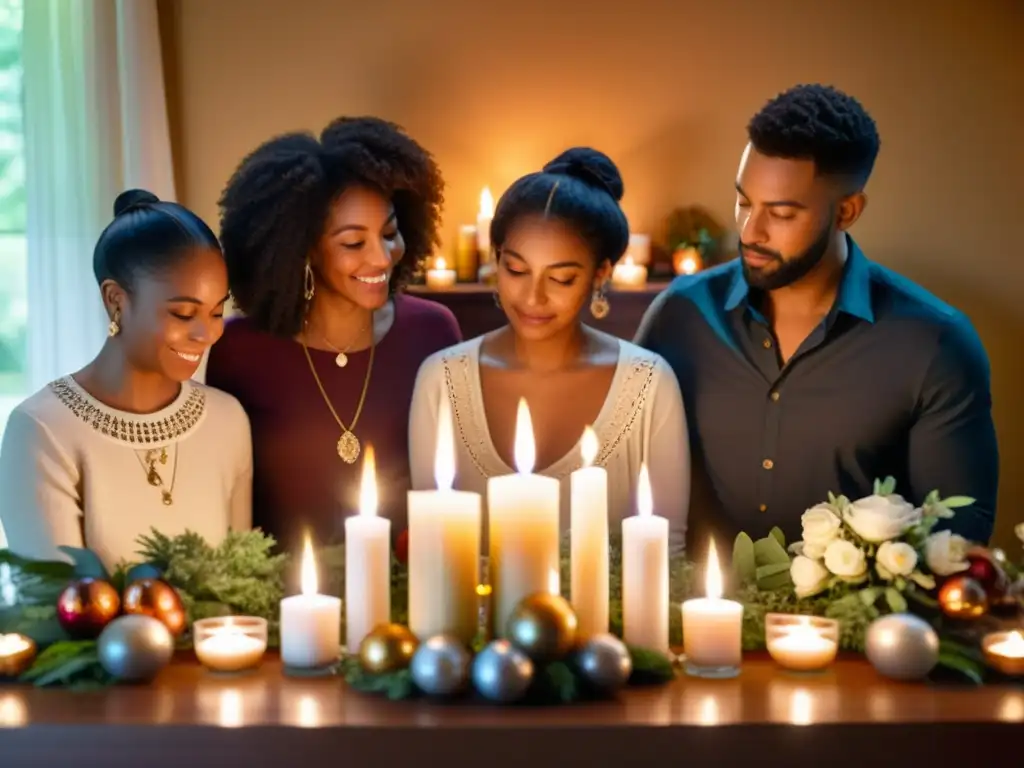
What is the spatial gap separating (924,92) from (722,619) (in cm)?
399

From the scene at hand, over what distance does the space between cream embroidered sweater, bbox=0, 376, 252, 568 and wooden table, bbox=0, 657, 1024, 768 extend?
591 millimetres

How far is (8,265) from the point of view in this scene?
499cm

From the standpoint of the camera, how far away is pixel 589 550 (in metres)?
1.62

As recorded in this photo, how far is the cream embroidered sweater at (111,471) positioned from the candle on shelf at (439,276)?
256 cm

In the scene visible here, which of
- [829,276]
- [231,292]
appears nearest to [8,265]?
[231,292]

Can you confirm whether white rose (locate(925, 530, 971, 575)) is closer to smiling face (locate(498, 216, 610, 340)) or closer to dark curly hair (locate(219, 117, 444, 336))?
smiling face (locate(498, 216, 610, 340))

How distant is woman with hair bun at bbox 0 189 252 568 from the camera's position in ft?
6.68

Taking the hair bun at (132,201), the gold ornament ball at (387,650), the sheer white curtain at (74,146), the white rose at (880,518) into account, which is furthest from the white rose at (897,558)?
the sheer white curtain at (74,146)

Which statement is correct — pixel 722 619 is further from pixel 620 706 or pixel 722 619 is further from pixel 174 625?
pixel 174 625

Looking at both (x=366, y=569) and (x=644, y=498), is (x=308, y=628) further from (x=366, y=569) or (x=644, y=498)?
(x=644, y=498)

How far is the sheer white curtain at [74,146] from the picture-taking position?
185 inches

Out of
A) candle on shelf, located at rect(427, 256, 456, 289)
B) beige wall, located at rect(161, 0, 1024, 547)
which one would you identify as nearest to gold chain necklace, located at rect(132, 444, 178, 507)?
candle on shelf, located at rect(427, 256, 456, 289)

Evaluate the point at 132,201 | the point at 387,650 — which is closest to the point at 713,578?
the point at 387,650

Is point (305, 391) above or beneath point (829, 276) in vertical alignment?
beneath
